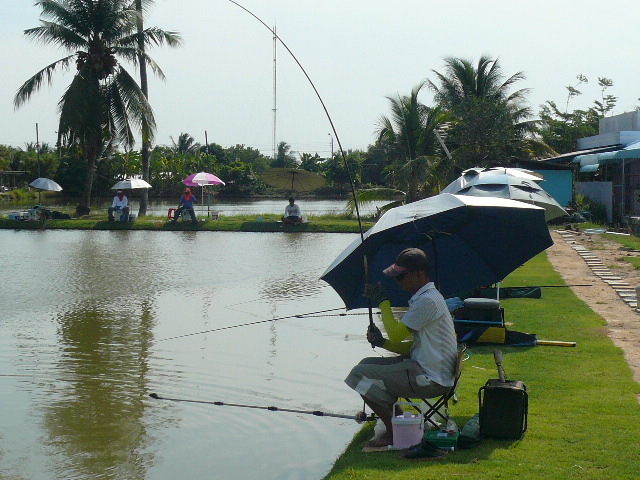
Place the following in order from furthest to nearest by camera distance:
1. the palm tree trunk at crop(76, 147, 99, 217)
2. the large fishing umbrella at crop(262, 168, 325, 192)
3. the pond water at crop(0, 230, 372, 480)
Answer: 1. the palm tree trunk at crop(76, 147, 99, 217)
2. the large fishing umbrella at crop(262, 168, 325, 192)
3. the pond water at crop(0, 230, 372, 480)

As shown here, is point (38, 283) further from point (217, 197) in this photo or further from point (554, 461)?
point (217, 197)

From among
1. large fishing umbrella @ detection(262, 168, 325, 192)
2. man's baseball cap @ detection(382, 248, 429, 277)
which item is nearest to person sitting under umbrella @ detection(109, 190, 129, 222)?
large fishing umbrella @ detection(262, 168, 325, 192)

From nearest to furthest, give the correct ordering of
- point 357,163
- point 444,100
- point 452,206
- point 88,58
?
point 452,206, point 88,58, point 444,100, point 357,163

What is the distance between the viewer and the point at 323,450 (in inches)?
248

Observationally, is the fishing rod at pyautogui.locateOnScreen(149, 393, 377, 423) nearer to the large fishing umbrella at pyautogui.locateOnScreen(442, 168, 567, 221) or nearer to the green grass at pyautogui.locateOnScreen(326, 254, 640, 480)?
the green grass at pyautogui.locateOnScreen(326, 254, 640, 480)

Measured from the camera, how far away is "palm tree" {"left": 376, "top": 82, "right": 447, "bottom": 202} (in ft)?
97.7

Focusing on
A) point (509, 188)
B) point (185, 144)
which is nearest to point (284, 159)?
point (185, 144)

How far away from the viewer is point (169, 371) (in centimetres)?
865

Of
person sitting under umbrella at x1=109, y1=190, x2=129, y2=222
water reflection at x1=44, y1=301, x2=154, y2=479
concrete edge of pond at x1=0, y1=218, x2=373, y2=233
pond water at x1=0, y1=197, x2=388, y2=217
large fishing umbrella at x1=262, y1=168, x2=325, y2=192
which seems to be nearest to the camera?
water reflection at x1=44, y1=301, x2=154, y2=479

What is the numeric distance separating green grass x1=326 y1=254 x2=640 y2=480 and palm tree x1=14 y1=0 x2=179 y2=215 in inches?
932

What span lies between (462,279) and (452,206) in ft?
4.38

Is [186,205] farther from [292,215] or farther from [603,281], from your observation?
[603,281]

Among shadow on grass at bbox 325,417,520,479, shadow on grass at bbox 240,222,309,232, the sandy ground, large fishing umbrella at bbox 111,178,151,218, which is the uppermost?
large fishing umbrella at bbox 111,178,151,218

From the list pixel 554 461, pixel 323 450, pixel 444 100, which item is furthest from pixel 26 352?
pixel 444 100
